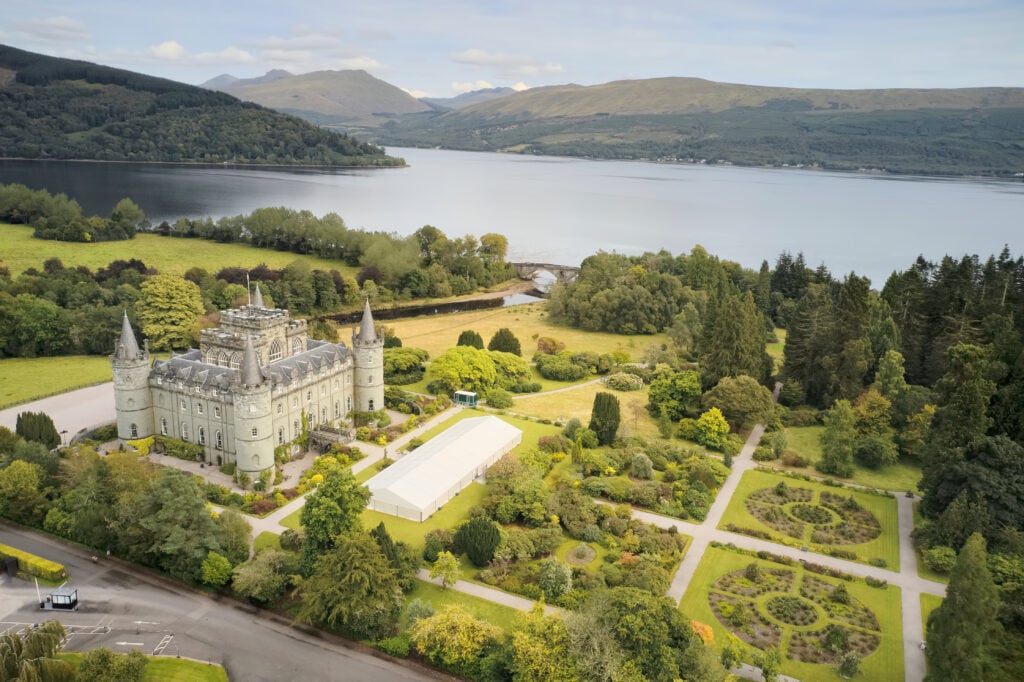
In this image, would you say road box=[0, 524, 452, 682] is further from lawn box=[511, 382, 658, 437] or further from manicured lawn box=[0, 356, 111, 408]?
lawn box=[511, 382, 658, 437]

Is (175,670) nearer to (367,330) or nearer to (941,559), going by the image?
(367,330)

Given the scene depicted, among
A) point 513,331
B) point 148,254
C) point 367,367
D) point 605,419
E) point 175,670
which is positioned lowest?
point 175,670

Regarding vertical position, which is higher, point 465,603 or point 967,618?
point 967,618

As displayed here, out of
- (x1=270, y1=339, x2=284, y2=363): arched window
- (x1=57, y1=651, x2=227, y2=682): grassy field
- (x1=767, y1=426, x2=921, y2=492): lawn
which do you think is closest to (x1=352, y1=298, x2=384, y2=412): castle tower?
(x1=270, y1=339, x2=284, y2=363): arched window

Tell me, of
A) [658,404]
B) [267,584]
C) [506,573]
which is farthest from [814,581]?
[267,584]

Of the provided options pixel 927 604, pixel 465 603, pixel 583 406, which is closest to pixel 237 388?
pixel 465 603

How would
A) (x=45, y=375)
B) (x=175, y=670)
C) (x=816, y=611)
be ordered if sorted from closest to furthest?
(x=175, y=670)
(x=816, y=611)
(x=45, y=375)
